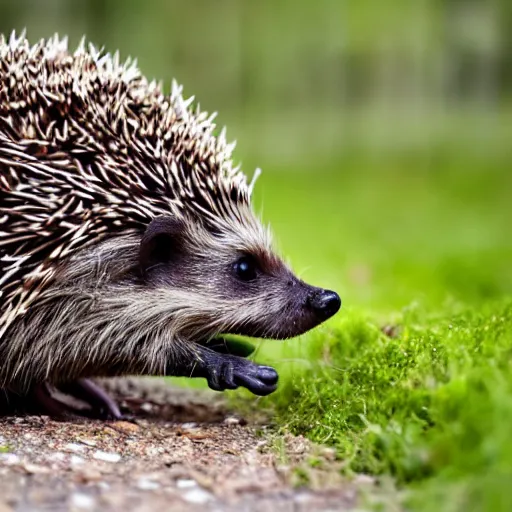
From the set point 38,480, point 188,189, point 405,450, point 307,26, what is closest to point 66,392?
point 188,189

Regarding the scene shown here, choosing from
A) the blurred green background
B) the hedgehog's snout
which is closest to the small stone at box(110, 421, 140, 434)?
the hedgehog's snout

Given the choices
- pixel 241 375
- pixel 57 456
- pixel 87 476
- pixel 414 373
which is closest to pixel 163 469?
pixel 87 476

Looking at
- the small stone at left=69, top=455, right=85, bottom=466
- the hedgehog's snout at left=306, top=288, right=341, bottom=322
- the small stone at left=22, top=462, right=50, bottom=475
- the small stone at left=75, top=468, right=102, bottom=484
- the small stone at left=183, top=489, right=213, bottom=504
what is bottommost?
the small stone at left=22, top=462, right=50, bottom=475

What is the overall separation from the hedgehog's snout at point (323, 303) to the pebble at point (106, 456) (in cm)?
A: 154

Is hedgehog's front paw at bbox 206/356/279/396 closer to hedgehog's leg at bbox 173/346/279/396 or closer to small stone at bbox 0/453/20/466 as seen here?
hedgehog's leg at bbox 173/346/279/396

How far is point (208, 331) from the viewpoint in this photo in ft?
18.2

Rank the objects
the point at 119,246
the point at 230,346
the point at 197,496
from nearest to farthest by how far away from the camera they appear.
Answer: the point at 197,496 < the point at 119,246 < the point at 230,346

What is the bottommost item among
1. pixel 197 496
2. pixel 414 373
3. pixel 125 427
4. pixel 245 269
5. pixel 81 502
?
pixel 81 502

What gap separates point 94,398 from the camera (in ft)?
20.5

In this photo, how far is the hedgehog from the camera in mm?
5109

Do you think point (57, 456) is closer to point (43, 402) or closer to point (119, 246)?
point (119, 246)

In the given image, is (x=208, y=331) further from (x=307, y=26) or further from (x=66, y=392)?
(x=307, y=26)

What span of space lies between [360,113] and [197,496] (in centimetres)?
3137

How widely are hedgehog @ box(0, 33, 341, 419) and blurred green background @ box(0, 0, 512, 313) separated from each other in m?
4.05
